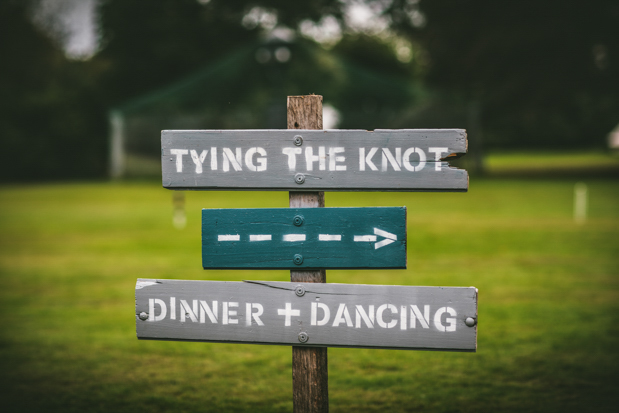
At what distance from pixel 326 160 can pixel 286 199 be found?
16.4 meters

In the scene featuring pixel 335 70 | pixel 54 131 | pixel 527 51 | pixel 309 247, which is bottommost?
pixel 309 247

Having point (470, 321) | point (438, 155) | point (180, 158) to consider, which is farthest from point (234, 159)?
point (470, 321)

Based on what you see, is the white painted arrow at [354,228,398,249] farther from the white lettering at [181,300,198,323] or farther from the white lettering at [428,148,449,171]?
the white lettering at [181,300,198,323]

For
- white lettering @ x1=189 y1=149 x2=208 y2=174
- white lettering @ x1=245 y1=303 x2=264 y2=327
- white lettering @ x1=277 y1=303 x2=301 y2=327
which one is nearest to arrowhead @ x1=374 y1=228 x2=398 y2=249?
white lettering @ x1=277 y1=303 x2=301 y2=327

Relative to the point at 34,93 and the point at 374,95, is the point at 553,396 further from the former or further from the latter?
the point at 34,93

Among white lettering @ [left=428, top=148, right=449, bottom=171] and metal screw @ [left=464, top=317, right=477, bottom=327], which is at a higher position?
white lettering @ [left=428, top=148, right=449, bottom=171]

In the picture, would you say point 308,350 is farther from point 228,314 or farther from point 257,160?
point 257,160

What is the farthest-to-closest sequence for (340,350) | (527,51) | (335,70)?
(335,70), (527,51), (340,350)

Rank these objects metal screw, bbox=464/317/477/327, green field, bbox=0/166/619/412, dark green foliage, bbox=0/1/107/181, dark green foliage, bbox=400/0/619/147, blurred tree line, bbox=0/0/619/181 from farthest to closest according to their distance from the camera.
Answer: dark green foliage, bbox=0/1/107/181 → blurred tree line, bbox=0/0/619/181 → dark green foliage, bbox=400/0/619/147 → green field, bbox=0/166/619/412 → metal screw, bbox=464/317/477/327

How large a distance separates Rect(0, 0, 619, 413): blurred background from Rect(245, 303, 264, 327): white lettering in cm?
151

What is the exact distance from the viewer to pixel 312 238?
289 cm

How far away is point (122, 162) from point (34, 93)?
20.3 feet

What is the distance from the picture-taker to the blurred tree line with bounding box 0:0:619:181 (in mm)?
28469

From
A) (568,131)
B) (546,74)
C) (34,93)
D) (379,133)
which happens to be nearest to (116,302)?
(379,133)
